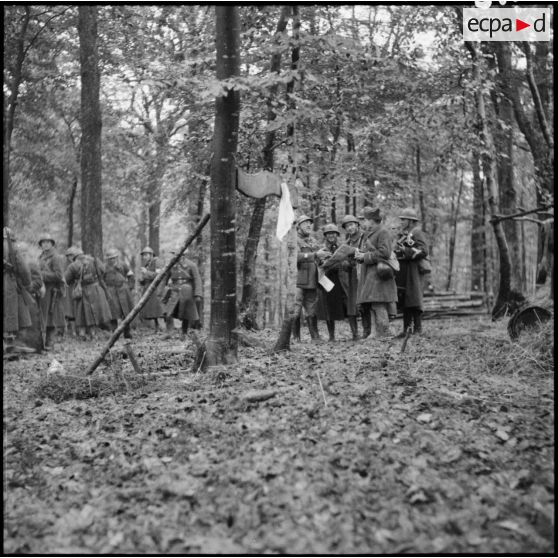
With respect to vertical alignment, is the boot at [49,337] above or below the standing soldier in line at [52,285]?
below

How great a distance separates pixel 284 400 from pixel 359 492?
1828 millimetres

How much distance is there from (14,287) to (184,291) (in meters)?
4.65

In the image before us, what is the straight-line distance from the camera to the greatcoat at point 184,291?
44.6 feet

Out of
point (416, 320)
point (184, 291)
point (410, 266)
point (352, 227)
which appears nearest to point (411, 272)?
point (410, 266)

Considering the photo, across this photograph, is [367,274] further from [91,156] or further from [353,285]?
[91,156]

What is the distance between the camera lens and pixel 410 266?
10.1 m

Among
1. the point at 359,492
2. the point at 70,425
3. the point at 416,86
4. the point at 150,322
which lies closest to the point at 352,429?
the point at 359,492

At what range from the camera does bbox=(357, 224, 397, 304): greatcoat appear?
940 cm

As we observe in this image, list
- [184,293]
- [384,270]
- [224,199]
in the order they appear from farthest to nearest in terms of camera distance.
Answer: [184,293]
[384,270]
[224,199]

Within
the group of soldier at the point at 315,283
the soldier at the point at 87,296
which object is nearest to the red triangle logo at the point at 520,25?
the group of soldier at the point at 315,283

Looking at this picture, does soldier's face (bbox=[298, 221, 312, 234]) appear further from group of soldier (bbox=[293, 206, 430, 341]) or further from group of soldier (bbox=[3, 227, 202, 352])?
group of soldier (bbox=[3, 227, 202, 352])

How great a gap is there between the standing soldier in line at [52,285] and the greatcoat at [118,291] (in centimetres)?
166

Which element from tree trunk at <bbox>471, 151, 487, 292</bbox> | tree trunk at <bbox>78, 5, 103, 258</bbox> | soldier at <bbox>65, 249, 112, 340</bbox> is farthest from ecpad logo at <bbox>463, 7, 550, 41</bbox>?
soldier at <bbox>65, 249, 112, 340</bbox>

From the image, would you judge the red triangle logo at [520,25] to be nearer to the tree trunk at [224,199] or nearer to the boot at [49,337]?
the tree trunk at [224,199]
